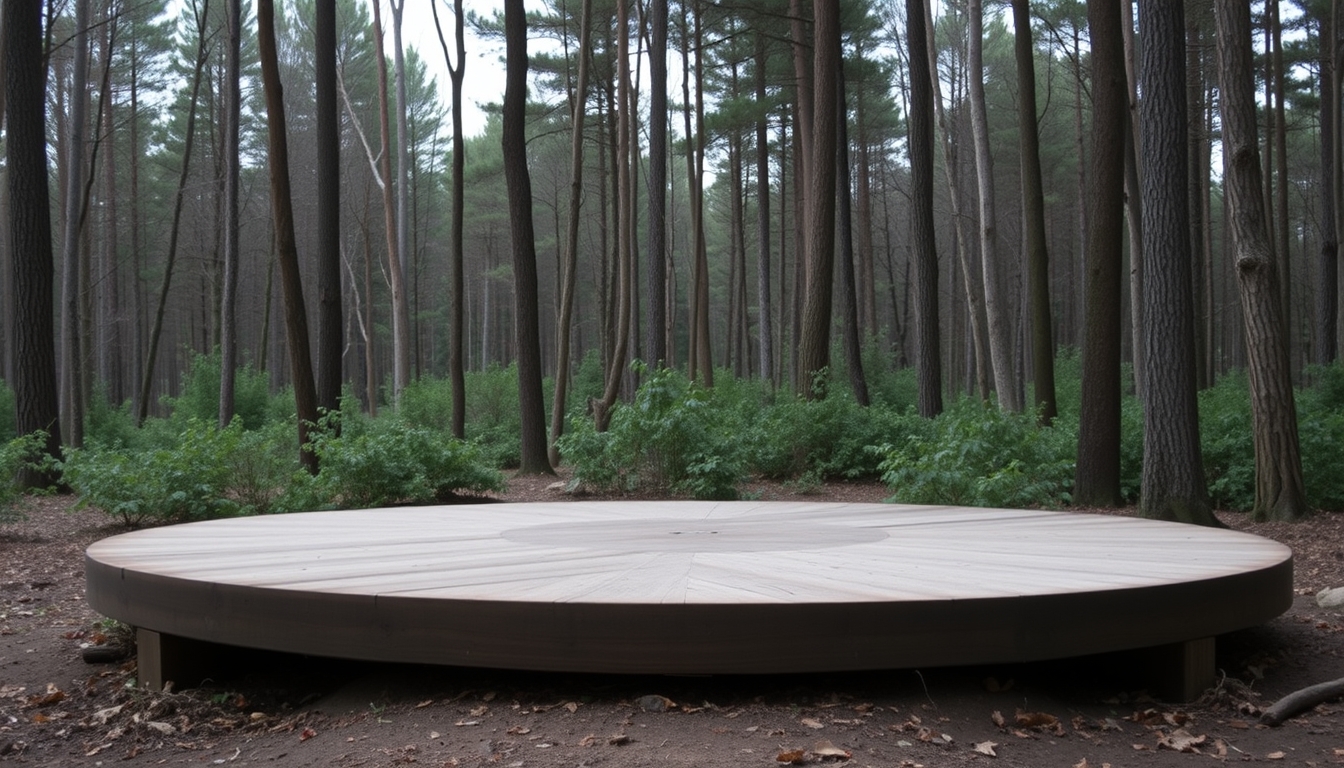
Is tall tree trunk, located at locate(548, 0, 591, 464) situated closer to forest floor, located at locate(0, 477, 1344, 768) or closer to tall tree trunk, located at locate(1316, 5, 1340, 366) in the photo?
forest floor, located at locate(0, 477, 1344, 768)

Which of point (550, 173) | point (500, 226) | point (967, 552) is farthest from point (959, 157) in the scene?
point (967, 552)

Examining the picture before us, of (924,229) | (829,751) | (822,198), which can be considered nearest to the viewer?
(829,751)

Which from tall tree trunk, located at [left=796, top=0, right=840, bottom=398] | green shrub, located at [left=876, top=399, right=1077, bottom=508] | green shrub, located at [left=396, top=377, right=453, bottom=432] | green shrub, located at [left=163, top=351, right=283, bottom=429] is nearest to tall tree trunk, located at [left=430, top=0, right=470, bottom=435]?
green shrub, located at [left=396, top=377, right=453, bottom=432]

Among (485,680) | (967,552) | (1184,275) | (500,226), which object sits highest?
(500,226)

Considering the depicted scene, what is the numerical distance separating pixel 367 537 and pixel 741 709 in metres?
2.16

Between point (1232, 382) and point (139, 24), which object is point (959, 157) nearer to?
point (1232, 382)

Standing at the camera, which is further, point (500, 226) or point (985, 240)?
point (500, 226)

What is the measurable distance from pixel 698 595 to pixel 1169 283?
5324 millimetres

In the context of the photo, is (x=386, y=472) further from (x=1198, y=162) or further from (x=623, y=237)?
(x=1198, y=162)

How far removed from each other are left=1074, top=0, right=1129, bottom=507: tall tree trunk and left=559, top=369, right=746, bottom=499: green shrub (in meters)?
3.01

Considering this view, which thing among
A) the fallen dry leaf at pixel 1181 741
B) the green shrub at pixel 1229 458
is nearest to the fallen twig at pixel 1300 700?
the fallen dry leaf at pixel 1181 741

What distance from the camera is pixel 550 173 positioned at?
32.9m

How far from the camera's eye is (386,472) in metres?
7.73

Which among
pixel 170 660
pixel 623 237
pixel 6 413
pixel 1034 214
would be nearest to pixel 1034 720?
pixel 170 660
